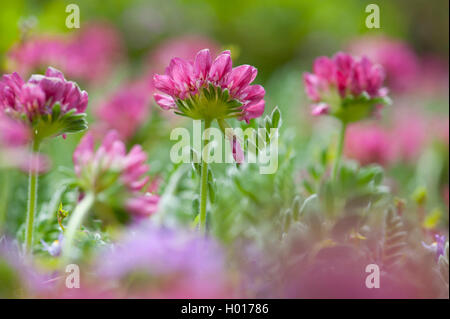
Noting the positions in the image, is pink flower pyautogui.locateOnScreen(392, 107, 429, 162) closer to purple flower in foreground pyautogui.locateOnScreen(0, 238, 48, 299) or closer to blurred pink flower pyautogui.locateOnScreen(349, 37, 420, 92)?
blurred pink flower pyautogui.locateOnScreen(349, 37, 420, 92)

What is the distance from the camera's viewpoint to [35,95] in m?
0.36

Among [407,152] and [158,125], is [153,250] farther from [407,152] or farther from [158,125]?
[407,152]

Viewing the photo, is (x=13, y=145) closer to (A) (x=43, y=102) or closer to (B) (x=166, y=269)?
(A) (x=43, y=102)

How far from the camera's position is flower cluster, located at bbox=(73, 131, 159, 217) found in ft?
1.40

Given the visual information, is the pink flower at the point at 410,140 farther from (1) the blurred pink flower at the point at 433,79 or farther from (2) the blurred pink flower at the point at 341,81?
(1) the blurred pink flower at the point at 433,79

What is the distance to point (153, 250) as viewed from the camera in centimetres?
29

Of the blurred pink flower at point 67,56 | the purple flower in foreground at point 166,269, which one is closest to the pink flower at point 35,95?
the purple flower in foreground at point 166,269

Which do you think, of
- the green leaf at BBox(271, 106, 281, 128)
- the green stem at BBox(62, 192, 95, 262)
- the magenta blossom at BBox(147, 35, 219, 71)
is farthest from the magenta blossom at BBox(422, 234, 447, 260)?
the magenta blossom at BBox(147, 35, 219, 71)

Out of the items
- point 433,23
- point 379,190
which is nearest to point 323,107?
point 379,190

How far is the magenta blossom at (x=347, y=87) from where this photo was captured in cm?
48

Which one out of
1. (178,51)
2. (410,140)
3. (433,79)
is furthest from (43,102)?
(433,79)

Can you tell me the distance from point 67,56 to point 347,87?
0.51 metres

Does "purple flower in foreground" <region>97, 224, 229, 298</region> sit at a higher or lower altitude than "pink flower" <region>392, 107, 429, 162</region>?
lower

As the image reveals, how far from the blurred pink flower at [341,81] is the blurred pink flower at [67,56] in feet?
1.07
